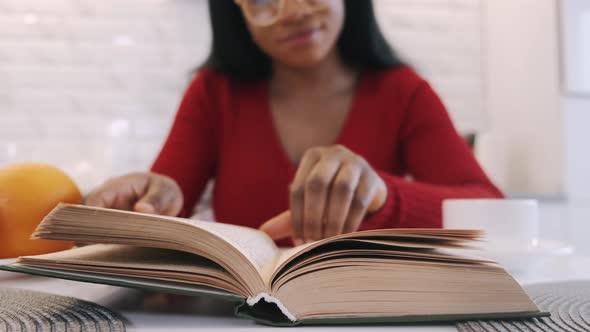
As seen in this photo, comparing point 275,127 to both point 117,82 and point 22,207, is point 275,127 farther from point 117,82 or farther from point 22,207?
point 117,82

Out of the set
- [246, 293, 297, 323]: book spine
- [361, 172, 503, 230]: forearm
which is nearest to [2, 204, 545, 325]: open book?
[246, 293, 297, 323]: book spine

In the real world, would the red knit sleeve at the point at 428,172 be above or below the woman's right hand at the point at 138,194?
below

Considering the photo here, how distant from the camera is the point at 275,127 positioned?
105 centimetres

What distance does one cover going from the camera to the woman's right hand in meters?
0.63

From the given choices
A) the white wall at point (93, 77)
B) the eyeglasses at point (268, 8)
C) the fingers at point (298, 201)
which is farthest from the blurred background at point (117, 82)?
the fingers at point (298, 201)

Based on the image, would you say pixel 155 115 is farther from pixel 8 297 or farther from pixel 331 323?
pixel 331 323

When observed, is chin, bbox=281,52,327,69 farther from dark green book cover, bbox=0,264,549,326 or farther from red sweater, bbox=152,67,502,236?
dark green book cover, bbox=0,264,549,326

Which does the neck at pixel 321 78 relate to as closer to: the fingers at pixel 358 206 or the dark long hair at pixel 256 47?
the dark long hair at pixel 256 47

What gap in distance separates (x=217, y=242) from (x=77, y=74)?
62.5 inches

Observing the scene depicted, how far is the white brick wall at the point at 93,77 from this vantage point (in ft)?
5.50

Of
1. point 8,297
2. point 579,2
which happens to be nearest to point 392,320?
point 8,297

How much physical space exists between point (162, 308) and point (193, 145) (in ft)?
2.40

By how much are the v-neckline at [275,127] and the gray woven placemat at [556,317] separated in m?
0.64

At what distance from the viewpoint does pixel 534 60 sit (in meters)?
1.58
